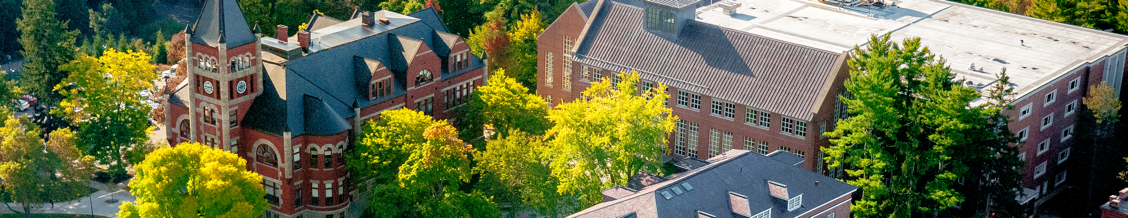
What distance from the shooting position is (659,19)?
127 meters

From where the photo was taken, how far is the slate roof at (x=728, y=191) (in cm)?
9350

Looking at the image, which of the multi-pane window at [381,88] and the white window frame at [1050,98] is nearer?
the multi-pane window at [381,88]

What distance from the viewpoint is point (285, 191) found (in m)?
112

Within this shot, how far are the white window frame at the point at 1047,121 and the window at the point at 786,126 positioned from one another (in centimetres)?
2369

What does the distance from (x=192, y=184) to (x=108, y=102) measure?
3061 centimetres

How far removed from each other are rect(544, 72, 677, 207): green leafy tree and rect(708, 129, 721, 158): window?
13186 millimetres

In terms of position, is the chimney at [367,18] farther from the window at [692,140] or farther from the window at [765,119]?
the window at [765,119]

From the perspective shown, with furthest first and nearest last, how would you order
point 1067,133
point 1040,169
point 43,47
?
point 43,47 → point 1067,133 → point 1040,169

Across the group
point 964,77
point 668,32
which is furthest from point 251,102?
point 964,77

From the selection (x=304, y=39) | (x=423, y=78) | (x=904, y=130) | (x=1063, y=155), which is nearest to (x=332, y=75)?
(x=304, y=39)

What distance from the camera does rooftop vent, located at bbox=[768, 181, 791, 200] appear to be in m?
97.9

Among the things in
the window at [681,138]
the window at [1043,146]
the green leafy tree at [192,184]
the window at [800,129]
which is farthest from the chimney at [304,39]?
the window at [1043,146]

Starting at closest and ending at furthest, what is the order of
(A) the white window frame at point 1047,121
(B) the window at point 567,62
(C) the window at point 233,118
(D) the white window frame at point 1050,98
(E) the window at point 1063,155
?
(C) the window at point 233,118 → (D) the white window frame at point 1050,98 → (A) the white window frame at point 1047,121 → (E) the window at point 1063,155 → (B) the window at point 567,62

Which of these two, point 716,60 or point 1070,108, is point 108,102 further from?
point 1070,108
